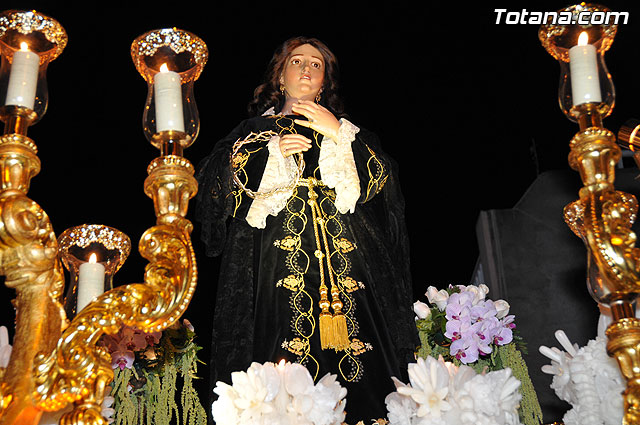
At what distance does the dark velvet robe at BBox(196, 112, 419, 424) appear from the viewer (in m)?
2.62

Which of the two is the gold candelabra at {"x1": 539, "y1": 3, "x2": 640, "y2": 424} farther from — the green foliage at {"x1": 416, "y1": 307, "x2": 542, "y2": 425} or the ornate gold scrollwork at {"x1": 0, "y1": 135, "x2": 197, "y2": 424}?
the green foliage at {"x1": 416, "y1": 307, "x2": 542, "y2": 425}

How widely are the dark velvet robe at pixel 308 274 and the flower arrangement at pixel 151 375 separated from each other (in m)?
0.15

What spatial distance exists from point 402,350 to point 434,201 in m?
2.17

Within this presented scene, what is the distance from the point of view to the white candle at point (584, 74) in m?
1.71

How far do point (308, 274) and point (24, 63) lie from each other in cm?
132

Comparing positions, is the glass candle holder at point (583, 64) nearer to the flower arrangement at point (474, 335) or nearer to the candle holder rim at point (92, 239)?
the flower arrangement at point (474, 335)

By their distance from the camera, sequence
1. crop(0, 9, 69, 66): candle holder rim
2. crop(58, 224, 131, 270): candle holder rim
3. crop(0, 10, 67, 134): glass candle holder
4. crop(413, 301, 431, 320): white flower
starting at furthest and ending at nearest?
crop(413, 301, 431, 320): white flower, crop(58, 224, 131, 270): candle holder rim, crop(0, 9, 69, 66): candle holder rim, crop(0, 10, 67, 134): glass candle holder

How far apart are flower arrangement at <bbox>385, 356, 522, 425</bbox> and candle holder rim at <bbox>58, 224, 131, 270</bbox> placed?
2.52ft

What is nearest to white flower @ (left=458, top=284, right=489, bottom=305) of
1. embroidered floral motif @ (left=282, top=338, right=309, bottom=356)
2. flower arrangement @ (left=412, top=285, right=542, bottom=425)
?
flower arrangement @ (left=412, top=285, right=542, bottom=425)

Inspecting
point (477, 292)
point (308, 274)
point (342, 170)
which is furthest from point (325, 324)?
point (342, 170)

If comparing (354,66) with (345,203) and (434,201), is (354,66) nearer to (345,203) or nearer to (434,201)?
(434,201)

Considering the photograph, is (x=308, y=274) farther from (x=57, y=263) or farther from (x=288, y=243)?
(x=57, y=263)

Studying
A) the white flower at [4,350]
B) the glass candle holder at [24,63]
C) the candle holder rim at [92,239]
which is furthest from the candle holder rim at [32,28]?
the white flower at [4,350]

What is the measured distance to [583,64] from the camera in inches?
68.4
